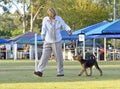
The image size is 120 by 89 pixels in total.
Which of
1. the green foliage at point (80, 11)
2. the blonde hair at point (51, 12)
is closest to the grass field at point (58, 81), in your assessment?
the blonde hair at point (51, 12)

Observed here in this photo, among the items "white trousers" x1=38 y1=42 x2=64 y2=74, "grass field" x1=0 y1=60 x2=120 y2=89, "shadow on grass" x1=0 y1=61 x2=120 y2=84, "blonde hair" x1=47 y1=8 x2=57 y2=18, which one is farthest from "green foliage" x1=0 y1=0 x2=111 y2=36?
"blonde hair" x1=47 y1=8 x2=57 y2=18

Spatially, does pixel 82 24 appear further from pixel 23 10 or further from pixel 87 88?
pixel 87 88

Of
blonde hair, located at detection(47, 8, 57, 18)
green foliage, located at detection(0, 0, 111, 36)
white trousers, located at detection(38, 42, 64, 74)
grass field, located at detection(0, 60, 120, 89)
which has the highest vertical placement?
green foliage, located at detection(0, 0, 111, 36)

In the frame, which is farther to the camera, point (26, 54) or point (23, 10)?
point (23, 10)

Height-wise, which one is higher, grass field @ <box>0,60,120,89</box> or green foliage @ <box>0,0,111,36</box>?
green foliage @ <box>0,0,111,36</box>

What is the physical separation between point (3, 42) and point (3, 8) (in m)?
20.1

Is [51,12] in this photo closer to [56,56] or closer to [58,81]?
[56,56]

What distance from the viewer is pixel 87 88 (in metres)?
10.1

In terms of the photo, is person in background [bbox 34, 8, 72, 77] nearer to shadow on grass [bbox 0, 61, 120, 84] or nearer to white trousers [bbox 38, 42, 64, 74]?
white trousers [bbox 38, 42, 64, 74]

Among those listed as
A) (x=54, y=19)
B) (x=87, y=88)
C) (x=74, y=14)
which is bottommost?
(x=87, y=88)

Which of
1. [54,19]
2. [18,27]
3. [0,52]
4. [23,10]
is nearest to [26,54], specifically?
[0,52]

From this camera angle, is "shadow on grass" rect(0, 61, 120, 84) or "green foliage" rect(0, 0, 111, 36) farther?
"green foliage" rect(0, 0, 111, 36)

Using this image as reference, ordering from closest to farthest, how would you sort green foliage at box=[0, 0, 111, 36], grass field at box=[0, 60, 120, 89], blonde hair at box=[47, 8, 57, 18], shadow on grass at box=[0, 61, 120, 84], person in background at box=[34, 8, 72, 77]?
grass field at box=[0, 60, 120, 89]
shadow on grass at box=[0, 61, 120, 84]
blonde hair at box=[47, 8, 57, 18]
person in background at box=[34, 8, 72, 77]
green foliage at box=[0, 0, 111, 36]

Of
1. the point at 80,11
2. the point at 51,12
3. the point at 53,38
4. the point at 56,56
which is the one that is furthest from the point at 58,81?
the point at 80,11
